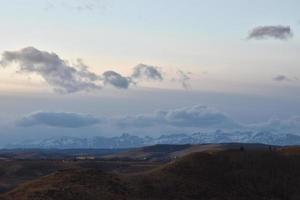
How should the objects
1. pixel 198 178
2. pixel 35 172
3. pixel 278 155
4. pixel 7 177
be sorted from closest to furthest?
1. pixel 198 178
2. pixel 278 155
3. pixel 7 177
4. pixel 35 172

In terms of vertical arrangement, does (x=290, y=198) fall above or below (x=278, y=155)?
below

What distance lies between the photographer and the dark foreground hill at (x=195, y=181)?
84.6m

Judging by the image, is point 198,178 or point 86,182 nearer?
point 86,182

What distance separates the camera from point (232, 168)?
10900 cm

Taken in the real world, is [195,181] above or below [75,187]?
below

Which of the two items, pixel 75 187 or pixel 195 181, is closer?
pixel 75 187

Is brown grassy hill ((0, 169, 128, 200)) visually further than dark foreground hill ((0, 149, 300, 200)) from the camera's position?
No

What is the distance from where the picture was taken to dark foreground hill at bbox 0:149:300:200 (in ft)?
277

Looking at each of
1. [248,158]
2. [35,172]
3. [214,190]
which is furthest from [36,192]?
[35,172]

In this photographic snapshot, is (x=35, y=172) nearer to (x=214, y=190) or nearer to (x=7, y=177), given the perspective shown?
(x=7, y=177)

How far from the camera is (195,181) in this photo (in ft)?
328

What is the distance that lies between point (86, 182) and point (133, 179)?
9.51 metres

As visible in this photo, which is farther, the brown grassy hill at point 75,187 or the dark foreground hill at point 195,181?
the dark foreground hill at point 195,181

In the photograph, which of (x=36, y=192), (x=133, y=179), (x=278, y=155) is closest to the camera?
(x=36, y=192)
